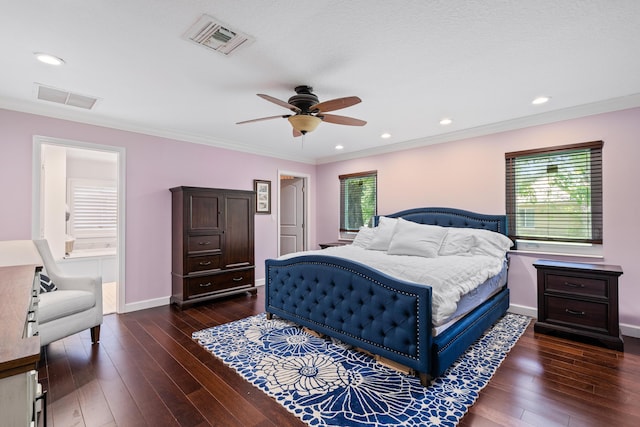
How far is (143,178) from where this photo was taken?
3.96m

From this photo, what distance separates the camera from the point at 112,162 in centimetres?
596

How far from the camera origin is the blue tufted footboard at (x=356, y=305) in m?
2.14

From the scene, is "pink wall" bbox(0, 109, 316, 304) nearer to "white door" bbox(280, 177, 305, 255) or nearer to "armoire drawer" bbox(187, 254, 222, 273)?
"armoire drawer" bbox(187, 254, 222, 273)

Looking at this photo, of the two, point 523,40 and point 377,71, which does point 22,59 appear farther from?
point 523,40

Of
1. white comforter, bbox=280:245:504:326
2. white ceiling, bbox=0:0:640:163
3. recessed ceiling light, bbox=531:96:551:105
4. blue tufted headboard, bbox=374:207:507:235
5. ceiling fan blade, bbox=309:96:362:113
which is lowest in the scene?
white comforter, bbox=280:245:504:326

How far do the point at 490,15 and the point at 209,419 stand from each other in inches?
116

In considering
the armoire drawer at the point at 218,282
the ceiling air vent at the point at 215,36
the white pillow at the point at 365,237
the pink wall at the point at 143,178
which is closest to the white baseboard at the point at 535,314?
the white pillow at the point at 365,237

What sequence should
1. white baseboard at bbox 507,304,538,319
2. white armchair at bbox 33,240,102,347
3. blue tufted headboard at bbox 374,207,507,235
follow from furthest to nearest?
blue tufted headboard at bbox 374,207,507,235 < white baseboard at bbox 507,304,538,319 < white armchair at bbox 33,240,102,347

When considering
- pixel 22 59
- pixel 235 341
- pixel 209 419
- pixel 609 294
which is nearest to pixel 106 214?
pixel 22 59

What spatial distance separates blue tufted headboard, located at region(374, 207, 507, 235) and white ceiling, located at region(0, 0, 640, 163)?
3.94 feet

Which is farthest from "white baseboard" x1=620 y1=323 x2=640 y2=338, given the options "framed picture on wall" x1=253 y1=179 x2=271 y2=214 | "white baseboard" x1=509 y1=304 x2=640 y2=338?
"framed picture on wall" x1=253 y1=179 x2=271 y2=214

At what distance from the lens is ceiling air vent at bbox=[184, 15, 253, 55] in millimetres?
1823

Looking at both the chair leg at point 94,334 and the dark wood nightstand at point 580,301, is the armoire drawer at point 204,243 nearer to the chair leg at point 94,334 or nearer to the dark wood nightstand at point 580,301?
the chair leg at point 94,334

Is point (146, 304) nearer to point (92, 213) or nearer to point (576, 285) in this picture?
point (92, 213)
